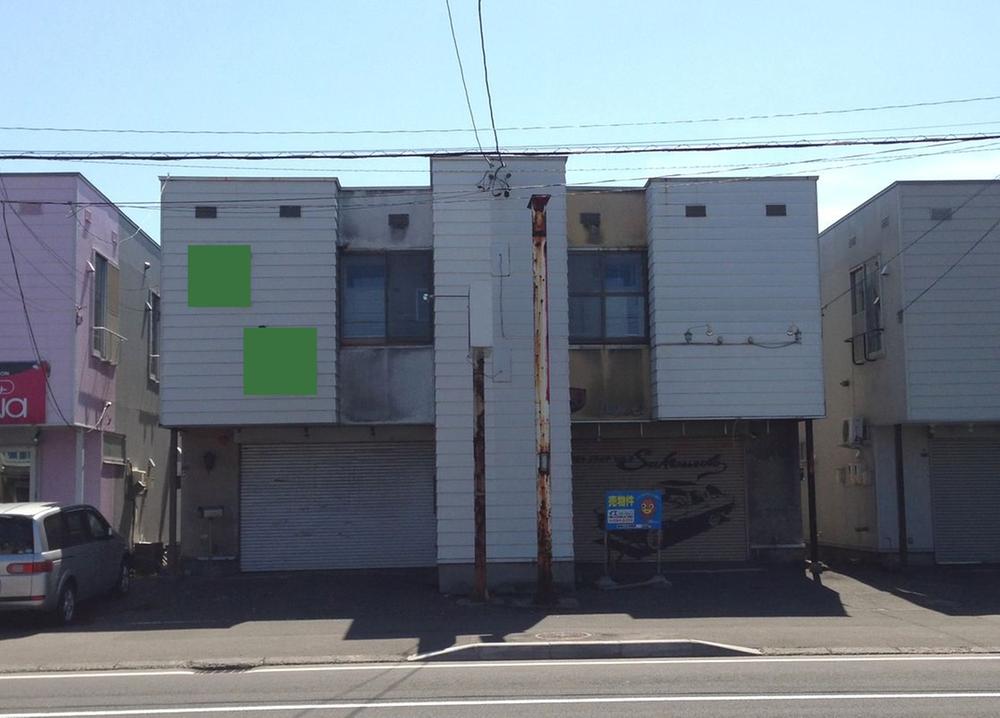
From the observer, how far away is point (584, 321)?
19.1 metres

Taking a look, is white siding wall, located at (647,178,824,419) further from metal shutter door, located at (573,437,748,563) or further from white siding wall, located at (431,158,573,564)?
metal shutter door, located at (573,437,748,563)

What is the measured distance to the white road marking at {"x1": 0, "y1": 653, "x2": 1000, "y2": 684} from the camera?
1138 cm

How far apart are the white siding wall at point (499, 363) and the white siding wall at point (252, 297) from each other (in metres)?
2.02

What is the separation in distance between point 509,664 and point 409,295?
8510 mm

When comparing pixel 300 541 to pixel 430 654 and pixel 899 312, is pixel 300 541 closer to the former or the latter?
pixel 430 654

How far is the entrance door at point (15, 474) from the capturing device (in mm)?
20016

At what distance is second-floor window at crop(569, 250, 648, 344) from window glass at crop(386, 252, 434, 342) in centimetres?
254

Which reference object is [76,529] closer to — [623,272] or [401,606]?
[401,606]

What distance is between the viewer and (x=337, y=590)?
58.2 feet

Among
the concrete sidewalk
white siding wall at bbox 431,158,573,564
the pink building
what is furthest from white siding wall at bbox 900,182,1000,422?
the pink building

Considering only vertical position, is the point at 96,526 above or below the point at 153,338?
below

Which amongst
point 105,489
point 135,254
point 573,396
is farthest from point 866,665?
point 135,254

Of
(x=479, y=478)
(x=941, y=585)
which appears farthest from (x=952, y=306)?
(x=479, y=478)

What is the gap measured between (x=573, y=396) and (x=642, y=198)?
3.78m
